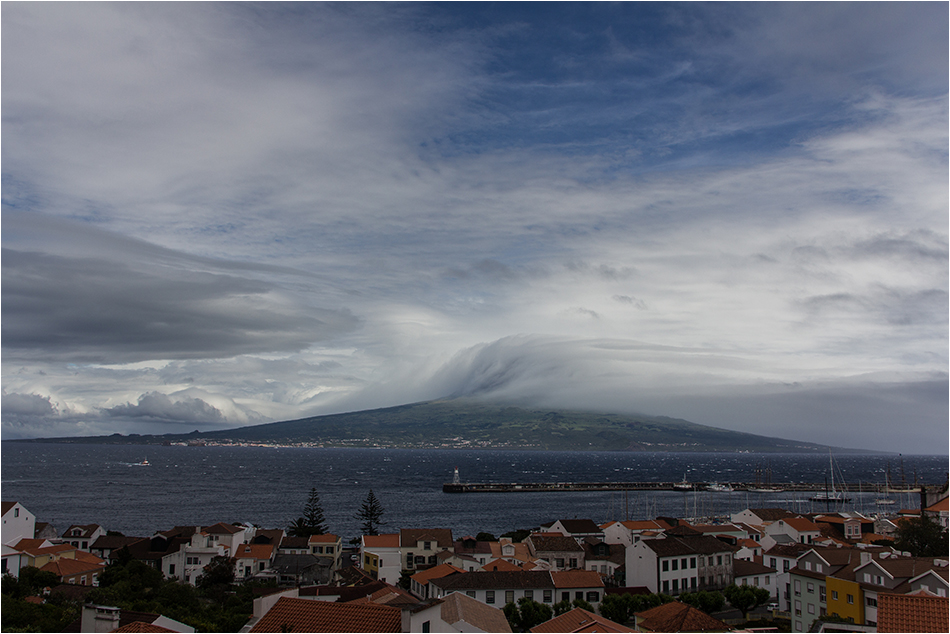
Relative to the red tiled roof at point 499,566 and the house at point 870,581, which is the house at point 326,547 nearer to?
the red tiled roof at point 499,566

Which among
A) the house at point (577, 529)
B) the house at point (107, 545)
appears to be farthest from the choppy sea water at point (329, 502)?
the house at point (107, 545)

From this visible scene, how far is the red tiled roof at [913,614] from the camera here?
17.3 m

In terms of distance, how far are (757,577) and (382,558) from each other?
2903 centimetres

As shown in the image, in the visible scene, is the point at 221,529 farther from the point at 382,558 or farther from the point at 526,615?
the point at 526,615

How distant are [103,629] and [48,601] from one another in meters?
17.6

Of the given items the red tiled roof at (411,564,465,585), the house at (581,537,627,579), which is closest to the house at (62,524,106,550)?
the red tiled roof at (411,564,465,585)

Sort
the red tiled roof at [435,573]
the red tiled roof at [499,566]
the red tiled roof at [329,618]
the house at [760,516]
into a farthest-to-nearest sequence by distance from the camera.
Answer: the house at [760,516] → the red tiled roof at [499,566] → the red tiled roof at [435,573] → the red tiled roof at [329,618]

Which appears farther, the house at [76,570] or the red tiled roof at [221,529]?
the red tiled roof at [221,529]

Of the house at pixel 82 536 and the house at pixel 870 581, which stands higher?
Result: the house at pixel 870 581

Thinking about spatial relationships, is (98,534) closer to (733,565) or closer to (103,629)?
(103,629)

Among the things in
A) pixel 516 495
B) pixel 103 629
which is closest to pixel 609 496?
pixel 516 495

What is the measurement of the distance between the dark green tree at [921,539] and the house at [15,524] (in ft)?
214

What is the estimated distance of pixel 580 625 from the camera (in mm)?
23375

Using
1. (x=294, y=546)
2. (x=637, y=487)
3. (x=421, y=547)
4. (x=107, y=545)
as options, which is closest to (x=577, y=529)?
(x=421, y=547)
